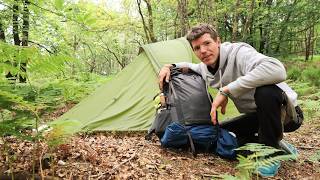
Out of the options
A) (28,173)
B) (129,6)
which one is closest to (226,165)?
(28,173)

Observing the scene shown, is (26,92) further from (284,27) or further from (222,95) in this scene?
(284,27)

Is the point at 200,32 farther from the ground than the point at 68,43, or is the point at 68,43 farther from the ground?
the point at 68,43

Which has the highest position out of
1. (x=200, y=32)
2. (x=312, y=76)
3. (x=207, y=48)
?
(x=200, y=32)

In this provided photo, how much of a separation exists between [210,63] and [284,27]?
10.9m

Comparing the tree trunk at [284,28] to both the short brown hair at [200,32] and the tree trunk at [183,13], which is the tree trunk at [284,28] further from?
the short brown hair at [200,32]

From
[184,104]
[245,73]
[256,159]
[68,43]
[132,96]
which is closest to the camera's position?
[256,159]

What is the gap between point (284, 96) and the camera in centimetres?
290

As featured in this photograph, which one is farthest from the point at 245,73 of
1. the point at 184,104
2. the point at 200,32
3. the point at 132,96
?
the point at 132,96

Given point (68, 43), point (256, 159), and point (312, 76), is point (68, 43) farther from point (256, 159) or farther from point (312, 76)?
point (256, 159)

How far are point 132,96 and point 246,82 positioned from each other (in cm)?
251

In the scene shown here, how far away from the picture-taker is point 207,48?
3.14 m

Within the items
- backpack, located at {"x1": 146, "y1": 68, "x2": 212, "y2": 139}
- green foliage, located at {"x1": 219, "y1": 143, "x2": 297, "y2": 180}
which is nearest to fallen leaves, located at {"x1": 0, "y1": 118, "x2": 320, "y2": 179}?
backpack, located at {"x1": 146, "y1": 68, "x2": 212, "y2": 139}

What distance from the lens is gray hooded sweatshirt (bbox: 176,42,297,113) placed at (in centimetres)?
284

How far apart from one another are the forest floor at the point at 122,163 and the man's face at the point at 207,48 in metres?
0.96
